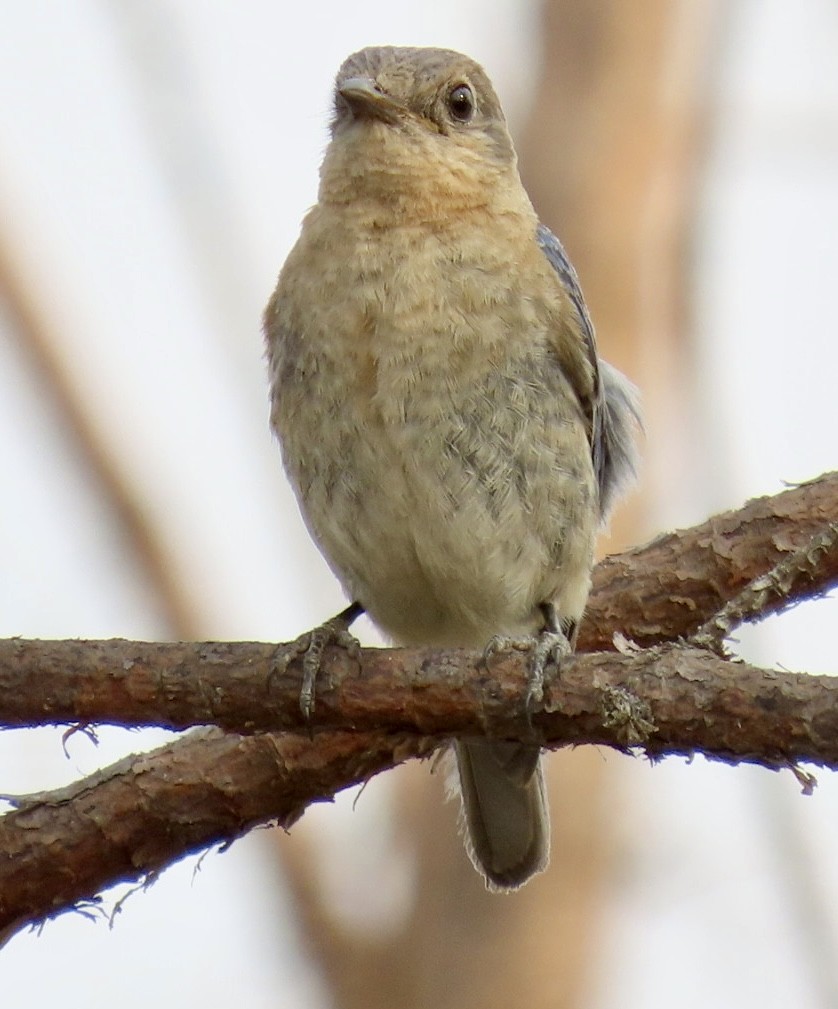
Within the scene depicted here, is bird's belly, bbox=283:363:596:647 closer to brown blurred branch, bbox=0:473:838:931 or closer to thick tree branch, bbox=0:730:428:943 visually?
brown blurred branch, bbox=0:473:838:931

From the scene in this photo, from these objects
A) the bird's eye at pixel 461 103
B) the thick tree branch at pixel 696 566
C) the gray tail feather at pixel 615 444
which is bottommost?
the thick tree branch at pixel 696 566

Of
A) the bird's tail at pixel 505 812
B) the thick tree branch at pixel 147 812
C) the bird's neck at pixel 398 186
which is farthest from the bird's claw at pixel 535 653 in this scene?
the bird's neck at pixel 398 186

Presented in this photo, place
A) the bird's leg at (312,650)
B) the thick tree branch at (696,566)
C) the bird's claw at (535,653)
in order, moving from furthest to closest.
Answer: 1. the thick tree branch at (696,566)
2. the bird's leg at (312,650)
3. the bird's claw at (535,653)

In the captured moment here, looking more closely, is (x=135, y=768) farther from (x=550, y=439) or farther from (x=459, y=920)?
(x=459, y=920)

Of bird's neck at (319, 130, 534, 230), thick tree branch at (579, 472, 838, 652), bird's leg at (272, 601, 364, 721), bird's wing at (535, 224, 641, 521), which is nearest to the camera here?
bird's leg at (272, 601, 364, 721)

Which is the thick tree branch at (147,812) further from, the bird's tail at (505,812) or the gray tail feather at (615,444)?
the gray tail feather at (615,444)

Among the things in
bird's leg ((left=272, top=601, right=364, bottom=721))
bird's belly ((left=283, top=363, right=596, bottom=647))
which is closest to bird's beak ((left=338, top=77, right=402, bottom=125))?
bird's belly ((left=283, top=363, right=596, bottom=647))

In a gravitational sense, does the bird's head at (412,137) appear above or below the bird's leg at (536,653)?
above
